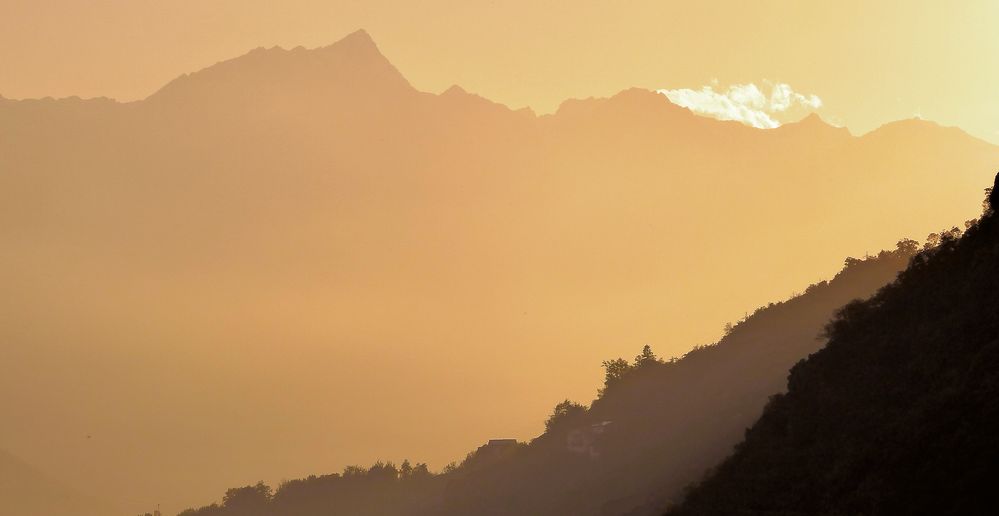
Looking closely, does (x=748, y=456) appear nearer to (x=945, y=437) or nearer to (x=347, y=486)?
(x=945, y=437)

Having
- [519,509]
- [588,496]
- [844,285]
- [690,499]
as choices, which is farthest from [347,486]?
[690,499]

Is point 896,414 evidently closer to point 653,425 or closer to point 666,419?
point 666,419

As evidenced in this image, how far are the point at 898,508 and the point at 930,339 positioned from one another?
1430 cm

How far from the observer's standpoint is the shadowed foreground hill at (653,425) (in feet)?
308

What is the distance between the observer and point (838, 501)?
39844mm

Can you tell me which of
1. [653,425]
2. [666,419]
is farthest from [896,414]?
[653,425]

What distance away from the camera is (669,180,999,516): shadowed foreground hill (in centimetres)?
3509

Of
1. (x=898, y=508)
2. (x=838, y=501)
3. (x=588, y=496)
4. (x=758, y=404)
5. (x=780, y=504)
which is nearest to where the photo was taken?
(x=898, y=508)

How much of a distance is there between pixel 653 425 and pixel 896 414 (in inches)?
2943

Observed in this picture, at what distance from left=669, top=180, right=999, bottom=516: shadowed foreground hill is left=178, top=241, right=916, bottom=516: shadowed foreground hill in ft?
76.3

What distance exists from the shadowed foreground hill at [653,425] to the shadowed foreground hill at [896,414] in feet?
76.3

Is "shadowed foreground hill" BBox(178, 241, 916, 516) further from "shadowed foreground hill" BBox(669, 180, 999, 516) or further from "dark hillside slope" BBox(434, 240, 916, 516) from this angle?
"shadowed foreground hill" BBox(669, 180, 999, 516)

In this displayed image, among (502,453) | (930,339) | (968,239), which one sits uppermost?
(502,453)

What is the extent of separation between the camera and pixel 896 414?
43.9 meters
